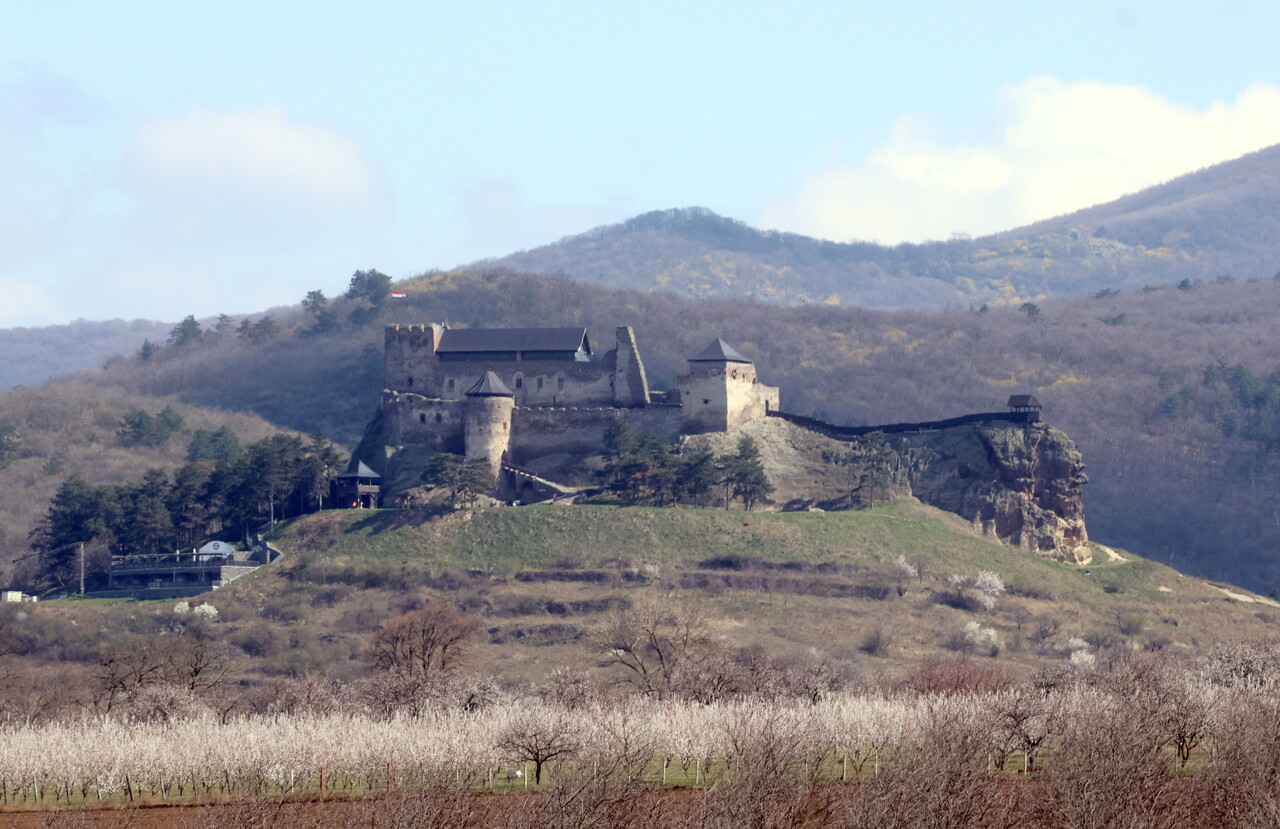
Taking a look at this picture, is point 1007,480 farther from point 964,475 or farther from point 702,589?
point 702,589

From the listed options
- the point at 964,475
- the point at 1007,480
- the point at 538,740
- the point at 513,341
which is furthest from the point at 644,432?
the point at 538,740

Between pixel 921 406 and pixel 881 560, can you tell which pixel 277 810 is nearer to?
pixel 881 560

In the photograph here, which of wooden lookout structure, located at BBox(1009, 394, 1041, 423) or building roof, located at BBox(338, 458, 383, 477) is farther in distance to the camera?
wooden lookout structure, located at BBox(1009, 394, 1041, 423)

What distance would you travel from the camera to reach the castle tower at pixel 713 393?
323ft

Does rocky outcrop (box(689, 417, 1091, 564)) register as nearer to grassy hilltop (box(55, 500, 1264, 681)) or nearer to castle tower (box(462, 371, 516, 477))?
grassy hilltop (box(55, 500, 1264, 681))

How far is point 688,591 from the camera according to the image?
85.6 m

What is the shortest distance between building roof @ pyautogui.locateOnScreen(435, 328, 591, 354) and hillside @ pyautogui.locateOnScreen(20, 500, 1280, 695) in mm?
13949

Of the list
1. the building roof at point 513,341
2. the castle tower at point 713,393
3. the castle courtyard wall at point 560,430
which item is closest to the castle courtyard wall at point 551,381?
the building roof at point 513,341

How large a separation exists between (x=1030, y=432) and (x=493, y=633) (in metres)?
36.5

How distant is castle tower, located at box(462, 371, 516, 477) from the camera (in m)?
95.1

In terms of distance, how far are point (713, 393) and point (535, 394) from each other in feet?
36.1

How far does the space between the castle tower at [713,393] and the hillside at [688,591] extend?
7081 mm

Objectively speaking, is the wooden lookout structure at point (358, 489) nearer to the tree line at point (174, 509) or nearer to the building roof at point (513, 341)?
Answer: the tree line at point (174, 509)

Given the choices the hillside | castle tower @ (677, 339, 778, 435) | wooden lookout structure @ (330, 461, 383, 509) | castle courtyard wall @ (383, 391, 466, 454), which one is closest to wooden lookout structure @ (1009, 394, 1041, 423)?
the hillside
